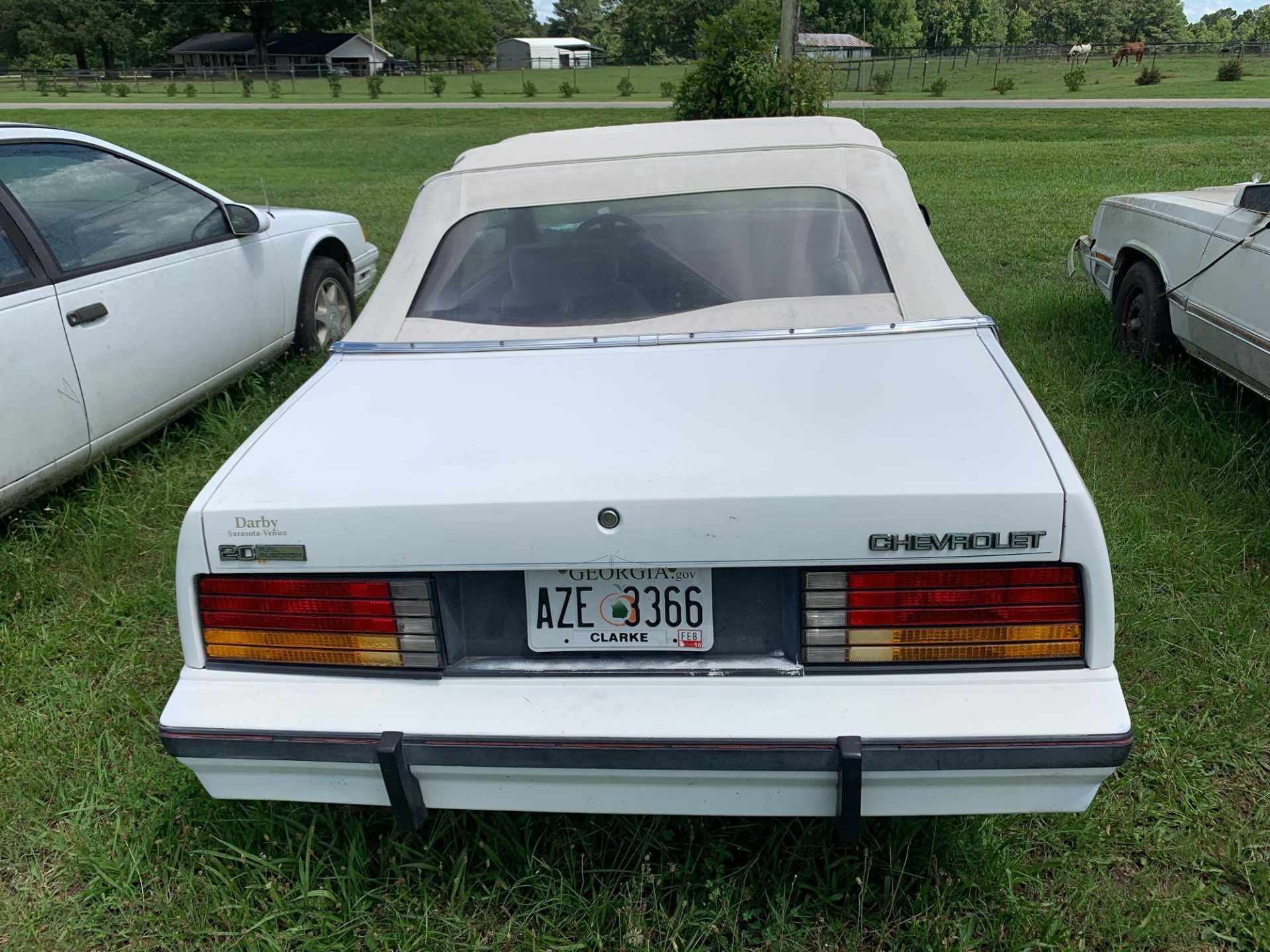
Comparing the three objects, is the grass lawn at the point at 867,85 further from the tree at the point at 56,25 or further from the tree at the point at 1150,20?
the tree at the point at 1150,20

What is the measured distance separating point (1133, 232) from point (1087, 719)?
4.38 metres

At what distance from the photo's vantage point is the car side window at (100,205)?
3.87 meters

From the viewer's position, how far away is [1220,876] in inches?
88.8

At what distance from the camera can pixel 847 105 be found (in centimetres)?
2952

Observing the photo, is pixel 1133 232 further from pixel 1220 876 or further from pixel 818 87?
pixel 818 87

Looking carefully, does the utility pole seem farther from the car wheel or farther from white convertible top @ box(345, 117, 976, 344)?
white convertible top @ box(345, 117, 976, 344)

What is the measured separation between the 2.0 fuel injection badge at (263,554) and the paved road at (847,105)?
92.4 feet

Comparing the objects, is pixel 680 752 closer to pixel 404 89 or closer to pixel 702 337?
pixel 702 337

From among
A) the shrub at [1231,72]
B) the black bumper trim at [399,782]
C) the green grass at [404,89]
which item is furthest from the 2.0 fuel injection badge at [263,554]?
the shrub at [1231,72]

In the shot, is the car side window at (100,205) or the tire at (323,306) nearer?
the car side window at (100,205)

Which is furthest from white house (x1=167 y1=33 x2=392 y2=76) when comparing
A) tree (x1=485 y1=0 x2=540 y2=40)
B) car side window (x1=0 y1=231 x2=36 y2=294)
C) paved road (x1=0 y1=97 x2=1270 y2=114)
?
car side window (x1=0 y1=231 x2=36 y2=294)

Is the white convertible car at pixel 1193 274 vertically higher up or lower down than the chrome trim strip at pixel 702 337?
lower down

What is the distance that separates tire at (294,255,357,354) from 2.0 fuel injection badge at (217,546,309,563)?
3.62 m

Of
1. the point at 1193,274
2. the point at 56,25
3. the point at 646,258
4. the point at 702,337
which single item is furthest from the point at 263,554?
the point at 56,25
